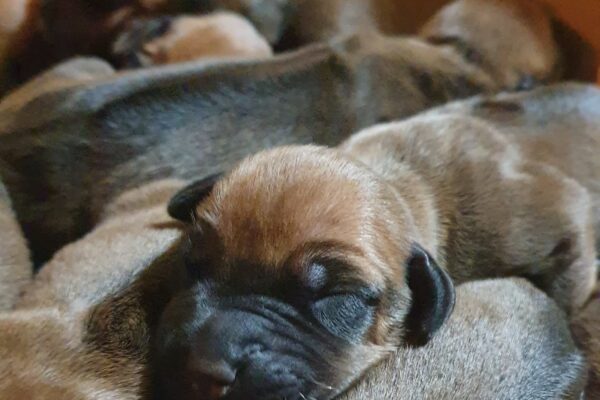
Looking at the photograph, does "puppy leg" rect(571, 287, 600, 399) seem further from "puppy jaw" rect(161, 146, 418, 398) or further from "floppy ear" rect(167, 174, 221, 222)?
"floppy ear" rect(167, 174, 221, 222)

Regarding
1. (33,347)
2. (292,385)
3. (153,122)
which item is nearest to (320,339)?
(292,385)

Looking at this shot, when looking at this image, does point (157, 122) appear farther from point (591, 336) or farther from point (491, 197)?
point (591, 336)

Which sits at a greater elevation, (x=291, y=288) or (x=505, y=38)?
(x=291, y=288)

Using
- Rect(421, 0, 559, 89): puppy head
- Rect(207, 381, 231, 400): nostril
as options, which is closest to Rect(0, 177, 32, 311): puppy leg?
Rect(207, 381, 231, 400): nostril

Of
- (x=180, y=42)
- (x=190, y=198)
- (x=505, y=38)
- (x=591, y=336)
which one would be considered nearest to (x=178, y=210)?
(x=190, y=198)

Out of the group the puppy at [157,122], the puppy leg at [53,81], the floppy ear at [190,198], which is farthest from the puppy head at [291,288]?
the puppy leg at [53,81]

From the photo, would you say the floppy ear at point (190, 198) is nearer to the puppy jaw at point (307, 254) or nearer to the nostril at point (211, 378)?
the puppy jaw at point (307, 254)

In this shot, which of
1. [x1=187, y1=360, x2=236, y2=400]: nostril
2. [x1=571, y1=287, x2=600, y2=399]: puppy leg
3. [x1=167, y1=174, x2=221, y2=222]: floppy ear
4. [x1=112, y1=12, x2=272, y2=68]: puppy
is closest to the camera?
[x1=187, y1=360, x2=236, y2=400]: nostril
